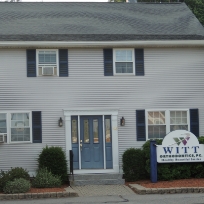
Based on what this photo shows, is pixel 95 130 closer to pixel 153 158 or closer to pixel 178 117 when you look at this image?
pixel 153 158

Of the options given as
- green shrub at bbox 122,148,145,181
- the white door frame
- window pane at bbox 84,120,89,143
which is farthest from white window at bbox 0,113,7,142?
green shrub at bbox 122,148,145,181

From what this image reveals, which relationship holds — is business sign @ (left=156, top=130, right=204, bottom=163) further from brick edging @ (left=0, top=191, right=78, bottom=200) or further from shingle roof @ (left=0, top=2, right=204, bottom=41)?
Result: brick edging @ (left=0, top=191, right=78, bottom=200)

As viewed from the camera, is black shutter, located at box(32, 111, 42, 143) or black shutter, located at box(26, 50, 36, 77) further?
black shutter, located at box(26, 50, 36, 77)

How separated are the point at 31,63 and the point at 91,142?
356cm

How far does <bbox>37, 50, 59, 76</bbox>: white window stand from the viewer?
18234 mm

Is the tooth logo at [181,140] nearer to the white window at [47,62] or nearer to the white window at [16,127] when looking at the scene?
the white window at [47,62]

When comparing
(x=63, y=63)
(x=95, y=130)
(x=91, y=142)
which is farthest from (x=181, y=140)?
(x=63, y=63)

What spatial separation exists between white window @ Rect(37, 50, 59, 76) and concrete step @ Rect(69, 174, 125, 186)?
12.4 feet

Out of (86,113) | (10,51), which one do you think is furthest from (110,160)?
(10,51)

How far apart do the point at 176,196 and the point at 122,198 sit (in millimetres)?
1520

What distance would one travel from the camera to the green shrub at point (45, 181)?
16.2 m

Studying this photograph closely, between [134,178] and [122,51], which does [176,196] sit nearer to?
[134,178]

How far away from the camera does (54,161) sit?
17344mm

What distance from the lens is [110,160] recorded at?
18.5 metres
